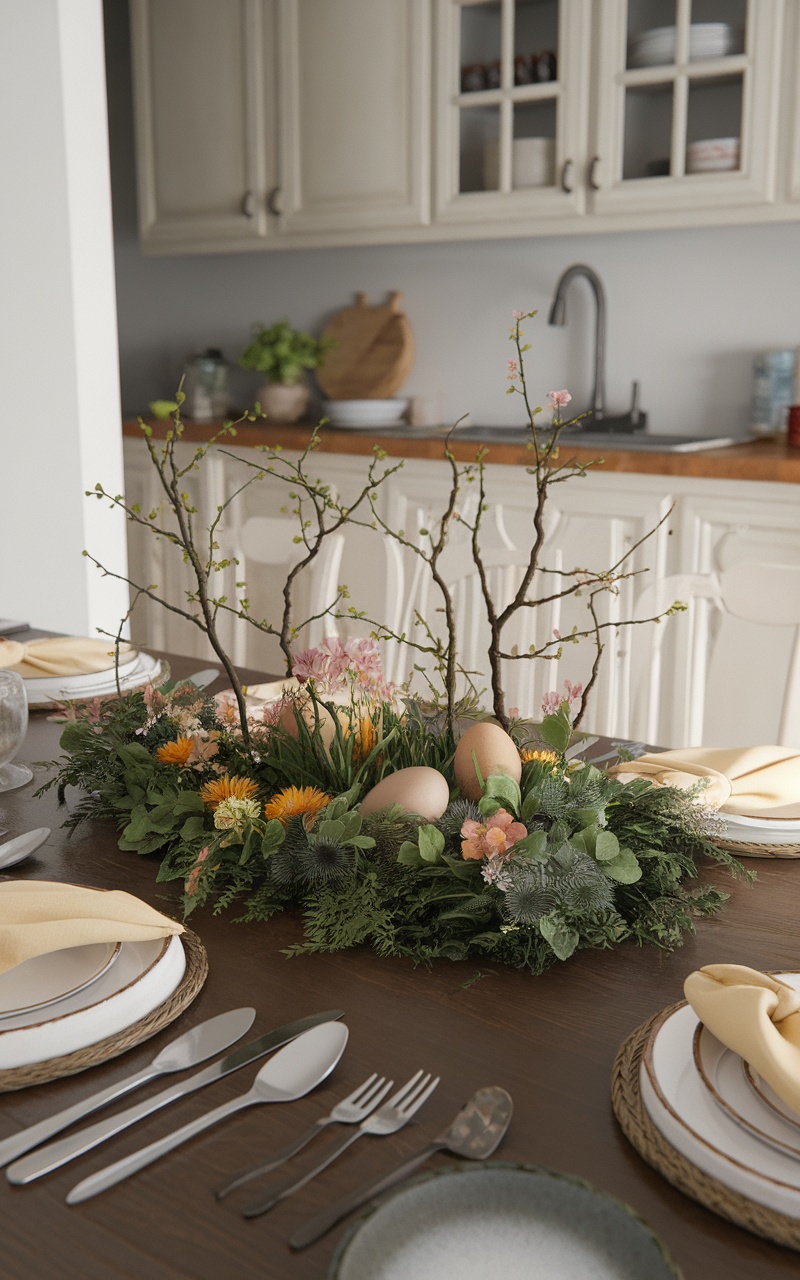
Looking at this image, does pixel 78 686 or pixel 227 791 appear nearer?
pixel 227 791

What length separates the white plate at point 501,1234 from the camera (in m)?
0.48

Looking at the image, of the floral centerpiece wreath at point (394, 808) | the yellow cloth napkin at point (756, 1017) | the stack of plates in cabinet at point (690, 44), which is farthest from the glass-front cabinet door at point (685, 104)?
the yellow cloth napkin at point (756, 1017)

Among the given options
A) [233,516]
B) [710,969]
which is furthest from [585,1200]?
[233,516]

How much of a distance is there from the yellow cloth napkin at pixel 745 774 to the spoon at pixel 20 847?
0.49 meters

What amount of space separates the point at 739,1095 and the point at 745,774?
19.5 inches

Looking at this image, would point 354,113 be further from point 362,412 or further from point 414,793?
point 414,793

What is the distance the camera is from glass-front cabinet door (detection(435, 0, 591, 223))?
285cm

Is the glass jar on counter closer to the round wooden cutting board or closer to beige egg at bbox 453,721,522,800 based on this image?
the round wooden cutting board

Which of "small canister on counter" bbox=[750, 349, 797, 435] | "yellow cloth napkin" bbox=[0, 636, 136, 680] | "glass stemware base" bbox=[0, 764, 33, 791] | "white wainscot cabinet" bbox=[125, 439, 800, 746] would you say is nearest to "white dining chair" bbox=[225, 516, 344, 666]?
"white wainscot cabinet" bbox=[125, 439, 800, 746]

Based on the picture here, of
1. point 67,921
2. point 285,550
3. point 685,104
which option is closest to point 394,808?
point 67,921

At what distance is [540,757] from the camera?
2.98 feet

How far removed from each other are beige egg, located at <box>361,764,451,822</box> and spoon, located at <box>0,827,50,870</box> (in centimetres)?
28

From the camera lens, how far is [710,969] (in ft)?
2.14

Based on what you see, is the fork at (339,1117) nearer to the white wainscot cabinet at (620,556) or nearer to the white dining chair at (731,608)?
the white dining chair at (731,608)
